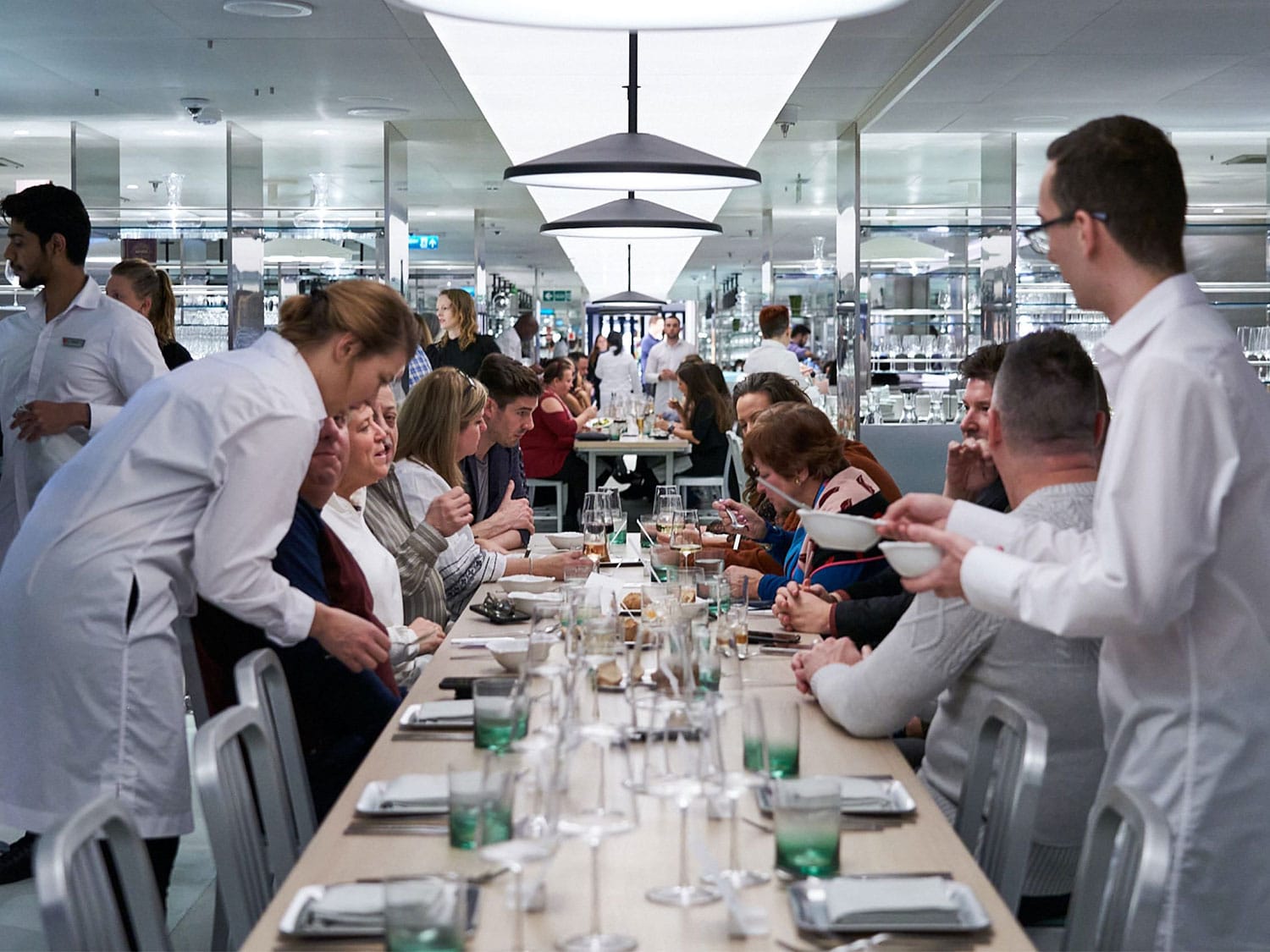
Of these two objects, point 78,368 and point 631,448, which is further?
point 631,448

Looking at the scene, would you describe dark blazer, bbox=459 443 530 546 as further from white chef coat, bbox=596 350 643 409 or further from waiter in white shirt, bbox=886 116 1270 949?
white chef coat, bbox=596 350 643 409

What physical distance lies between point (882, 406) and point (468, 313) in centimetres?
418

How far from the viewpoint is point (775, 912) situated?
1.78 m

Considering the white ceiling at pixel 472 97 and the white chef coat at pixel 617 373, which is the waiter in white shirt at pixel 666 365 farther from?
the white ceiling at pixel 472 97

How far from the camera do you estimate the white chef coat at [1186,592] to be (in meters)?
2.04

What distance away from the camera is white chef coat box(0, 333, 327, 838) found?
281cm

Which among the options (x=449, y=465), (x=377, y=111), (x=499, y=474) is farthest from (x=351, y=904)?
(x=377, y=111)

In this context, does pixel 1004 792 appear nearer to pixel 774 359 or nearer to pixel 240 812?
pixel 240 812

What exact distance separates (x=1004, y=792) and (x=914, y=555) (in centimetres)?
47

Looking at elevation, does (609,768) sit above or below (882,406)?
below

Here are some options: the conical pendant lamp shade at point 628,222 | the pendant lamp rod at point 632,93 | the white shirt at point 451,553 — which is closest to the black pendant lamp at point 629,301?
the conical pendant lamp shade at point 628,222

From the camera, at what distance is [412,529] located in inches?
183

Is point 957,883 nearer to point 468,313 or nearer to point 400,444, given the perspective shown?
point 400,444

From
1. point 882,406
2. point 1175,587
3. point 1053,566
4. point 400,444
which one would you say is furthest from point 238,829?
point 882,406
